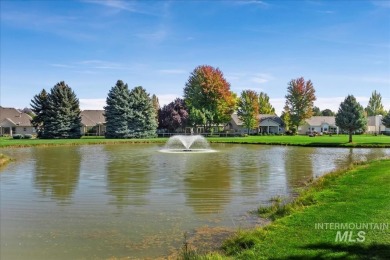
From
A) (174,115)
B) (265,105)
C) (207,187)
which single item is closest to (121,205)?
(207,187)

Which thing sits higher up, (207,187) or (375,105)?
(375,105)

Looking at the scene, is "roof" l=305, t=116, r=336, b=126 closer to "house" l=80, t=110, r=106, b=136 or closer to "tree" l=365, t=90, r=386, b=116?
"tree" l=365, t=90, r=386, b=116

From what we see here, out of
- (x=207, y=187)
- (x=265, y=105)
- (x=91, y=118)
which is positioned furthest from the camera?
(x=265, y=105)

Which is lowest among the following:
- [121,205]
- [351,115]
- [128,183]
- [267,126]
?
[121,205]

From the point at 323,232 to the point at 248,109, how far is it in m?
84.1

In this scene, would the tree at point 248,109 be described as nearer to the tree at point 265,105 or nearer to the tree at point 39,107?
the tree at point 265,105

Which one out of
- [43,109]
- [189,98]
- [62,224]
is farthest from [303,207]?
[189,98]

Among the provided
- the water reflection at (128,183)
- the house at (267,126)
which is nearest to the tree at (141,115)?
the house at (267,126)

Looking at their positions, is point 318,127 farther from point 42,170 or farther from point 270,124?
point 42,170

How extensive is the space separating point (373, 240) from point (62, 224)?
28.2 feet

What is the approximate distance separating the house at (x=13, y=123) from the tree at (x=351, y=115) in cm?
6603

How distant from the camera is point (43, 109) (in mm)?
75250

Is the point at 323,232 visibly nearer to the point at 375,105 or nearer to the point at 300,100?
the point at 300,100

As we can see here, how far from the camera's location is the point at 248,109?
303 ft
